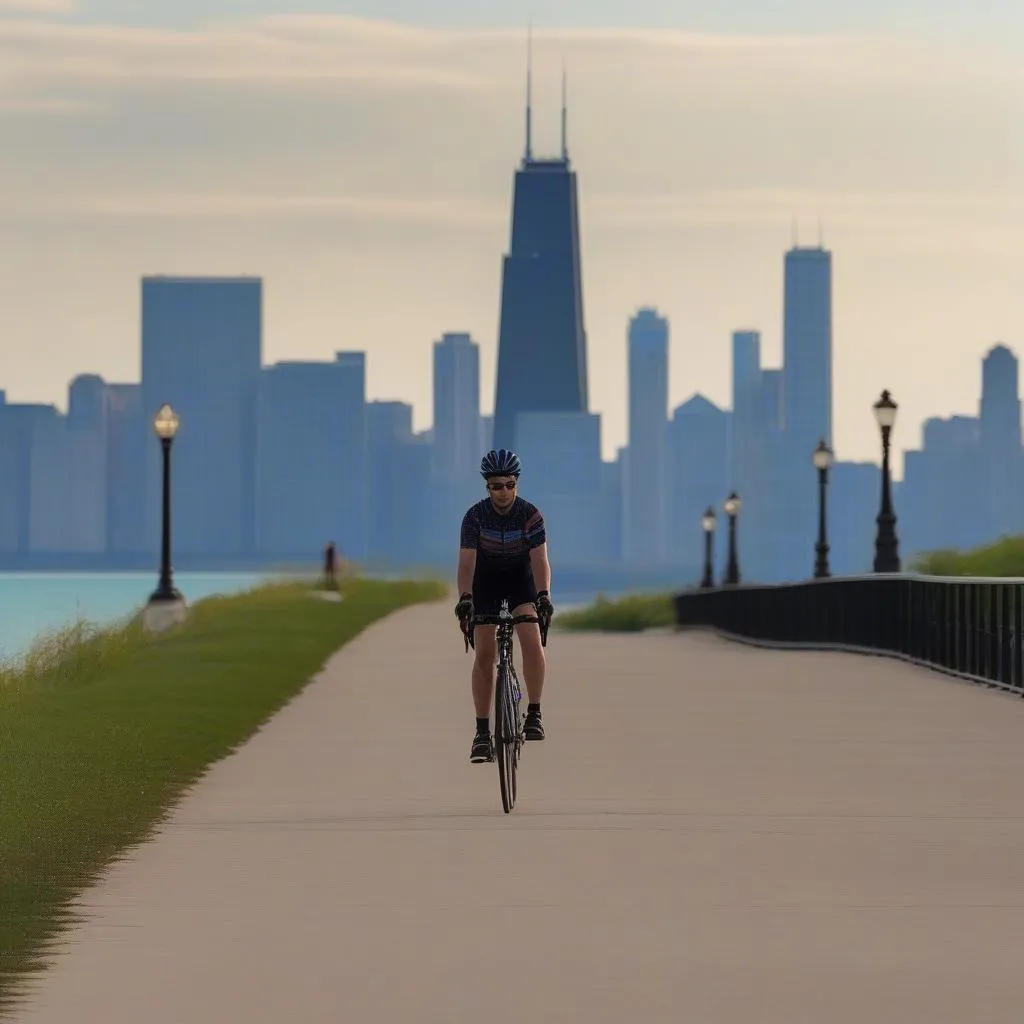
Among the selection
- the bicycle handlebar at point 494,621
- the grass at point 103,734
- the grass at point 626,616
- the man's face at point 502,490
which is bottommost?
the grass at point 626,616

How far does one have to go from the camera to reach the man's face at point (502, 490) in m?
15.5

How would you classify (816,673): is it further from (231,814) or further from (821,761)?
(231,814)

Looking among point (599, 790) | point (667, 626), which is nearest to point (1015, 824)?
point (599, 790)

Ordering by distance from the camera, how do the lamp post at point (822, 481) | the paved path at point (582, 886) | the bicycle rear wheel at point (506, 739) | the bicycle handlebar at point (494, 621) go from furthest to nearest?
the lamp post at point (822, 481) < the bicycle handlebar at point (494, 621) < the bicycle rear wheel at point (506, 739) < the paved path at point (582, 886)

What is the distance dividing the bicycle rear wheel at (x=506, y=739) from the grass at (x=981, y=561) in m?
30.8

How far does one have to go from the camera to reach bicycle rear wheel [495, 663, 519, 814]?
1547 cm

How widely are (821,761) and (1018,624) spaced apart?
8739 millimetres

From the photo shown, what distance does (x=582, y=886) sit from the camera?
12.3 metres

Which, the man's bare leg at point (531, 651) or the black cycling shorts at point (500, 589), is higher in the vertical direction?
the black cycling shorts at point (500, 589)

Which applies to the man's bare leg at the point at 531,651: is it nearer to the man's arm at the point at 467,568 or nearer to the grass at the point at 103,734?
the man's arm at the point at 467,568

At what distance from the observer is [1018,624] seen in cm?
2762

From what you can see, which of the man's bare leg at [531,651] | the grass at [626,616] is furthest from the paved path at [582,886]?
the grass at [626,616]

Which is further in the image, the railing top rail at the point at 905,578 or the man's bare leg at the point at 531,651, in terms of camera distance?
the railing top rail at the point at 905,578

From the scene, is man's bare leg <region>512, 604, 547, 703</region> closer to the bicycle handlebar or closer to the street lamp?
the bicycle handlebar
